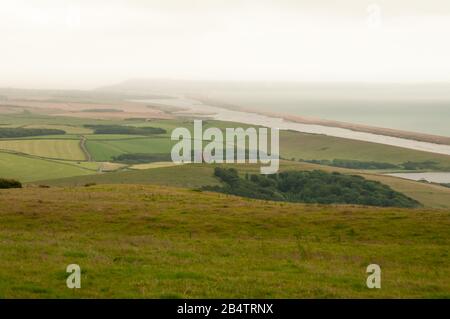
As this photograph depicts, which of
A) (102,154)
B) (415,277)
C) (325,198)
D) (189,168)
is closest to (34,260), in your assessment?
(415,277)

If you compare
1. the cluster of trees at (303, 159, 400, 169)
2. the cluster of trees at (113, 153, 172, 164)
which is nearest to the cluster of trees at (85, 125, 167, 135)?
the cluster of trees at (113, 153, 172, 164)

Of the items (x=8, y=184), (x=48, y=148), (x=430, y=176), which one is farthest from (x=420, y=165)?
(x=8, y=184)

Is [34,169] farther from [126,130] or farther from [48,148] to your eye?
[126,130]

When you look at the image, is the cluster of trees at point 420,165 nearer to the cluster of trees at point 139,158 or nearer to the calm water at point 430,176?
the calm water at point 430,176

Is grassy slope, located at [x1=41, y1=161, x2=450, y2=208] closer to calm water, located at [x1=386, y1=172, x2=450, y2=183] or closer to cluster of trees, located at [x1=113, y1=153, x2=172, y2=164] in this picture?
calm water, located at [x1=386, y1=172, x2=450, y2=183]

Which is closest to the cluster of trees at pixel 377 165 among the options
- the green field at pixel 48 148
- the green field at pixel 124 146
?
the green field at pixel 124 146
